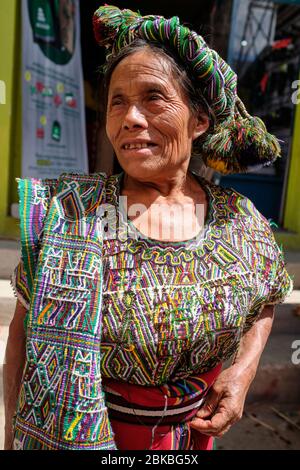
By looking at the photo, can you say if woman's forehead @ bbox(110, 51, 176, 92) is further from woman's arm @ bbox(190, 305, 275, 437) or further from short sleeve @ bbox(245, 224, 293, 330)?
woman's arm @ bbox(190, 305, 275, 437)

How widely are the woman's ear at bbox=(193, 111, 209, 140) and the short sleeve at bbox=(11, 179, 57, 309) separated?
0.55 m

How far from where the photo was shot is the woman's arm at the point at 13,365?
1.39 metres

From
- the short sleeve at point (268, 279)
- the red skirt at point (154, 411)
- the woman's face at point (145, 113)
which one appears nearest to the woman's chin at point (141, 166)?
the woman's face at point (145, 113)

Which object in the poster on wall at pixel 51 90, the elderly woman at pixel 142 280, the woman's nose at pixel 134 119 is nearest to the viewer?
the elderly woman at pixel 142 280

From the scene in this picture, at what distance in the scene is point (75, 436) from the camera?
118cm

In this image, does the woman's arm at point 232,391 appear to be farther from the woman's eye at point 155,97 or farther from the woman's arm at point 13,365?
the woman's eye at point 155,97

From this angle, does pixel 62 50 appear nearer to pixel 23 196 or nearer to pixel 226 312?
pixel 23 196

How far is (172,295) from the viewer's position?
4.25 ft

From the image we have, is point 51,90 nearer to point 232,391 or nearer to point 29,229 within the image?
point 29,229

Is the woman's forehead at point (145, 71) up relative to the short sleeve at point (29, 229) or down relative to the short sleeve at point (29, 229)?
up

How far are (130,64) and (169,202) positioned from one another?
0.47m

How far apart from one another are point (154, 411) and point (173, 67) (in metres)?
1.10

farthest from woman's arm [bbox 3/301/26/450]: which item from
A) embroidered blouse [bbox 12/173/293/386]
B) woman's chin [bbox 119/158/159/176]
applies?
woman's chin [bbox 119/158/159/176]

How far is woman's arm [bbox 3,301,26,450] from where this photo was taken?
1.39 meters
